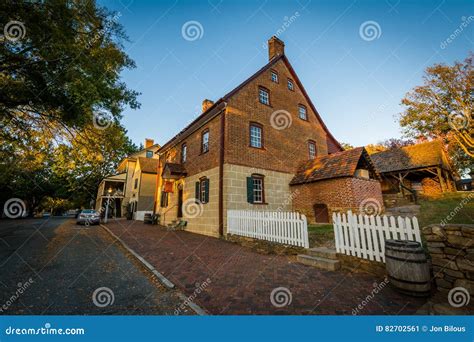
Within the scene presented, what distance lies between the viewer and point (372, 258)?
4.89 meters

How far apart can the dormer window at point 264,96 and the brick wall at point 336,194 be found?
6.38 m

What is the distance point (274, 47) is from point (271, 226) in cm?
1517

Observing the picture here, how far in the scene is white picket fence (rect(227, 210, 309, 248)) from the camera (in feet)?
22.6

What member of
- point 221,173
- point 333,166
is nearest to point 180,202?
point 221,173

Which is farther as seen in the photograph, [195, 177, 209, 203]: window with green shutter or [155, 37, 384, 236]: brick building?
[195, 177, 209, 203]: window with green shutter

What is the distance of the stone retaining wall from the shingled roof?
2011 centimetres

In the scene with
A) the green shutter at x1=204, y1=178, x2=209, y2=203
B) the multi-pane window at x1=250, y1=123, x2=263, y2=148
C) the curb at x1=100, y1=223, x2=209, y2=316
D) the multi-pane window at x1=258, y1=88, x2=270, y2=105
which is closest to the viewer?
the curb at x1=100, y1=223, x2=209, y2=316

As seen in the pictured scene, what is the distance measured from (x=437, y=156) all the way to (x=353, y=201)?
15.3m

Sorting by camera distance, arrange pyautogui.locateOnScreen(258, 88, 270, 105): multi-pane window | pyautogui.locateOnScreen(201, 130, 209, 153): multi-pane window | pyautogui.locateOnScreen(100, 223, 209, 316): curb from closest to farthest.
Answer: pyautogui.locateOnScreen(100, 223, 209, 316): curb
pyautogui.locateOnScreen(201, 130, 209, 153): multi-pane window
pyautogui.locateOnScreen(258, 88, 270, 105): multi-pane window

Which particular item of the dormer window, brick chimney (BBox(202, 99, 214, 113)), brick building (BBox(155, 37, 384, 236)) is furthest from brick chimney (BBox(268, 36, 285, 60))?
brick chimney (BBox(202, 99, 214, 113))

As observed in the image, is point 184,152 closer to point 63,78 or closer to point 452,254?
point 63,78

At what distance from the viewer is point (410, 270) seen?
375cm

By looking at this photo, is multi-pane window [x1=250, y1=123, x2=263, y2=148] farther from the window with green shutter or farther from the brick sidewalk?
the brick sidewalk

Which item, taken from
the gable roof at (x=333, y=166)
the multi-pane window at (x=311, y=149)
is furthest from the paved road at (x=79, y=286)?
the multi-pane window at (x=311, y=149)
